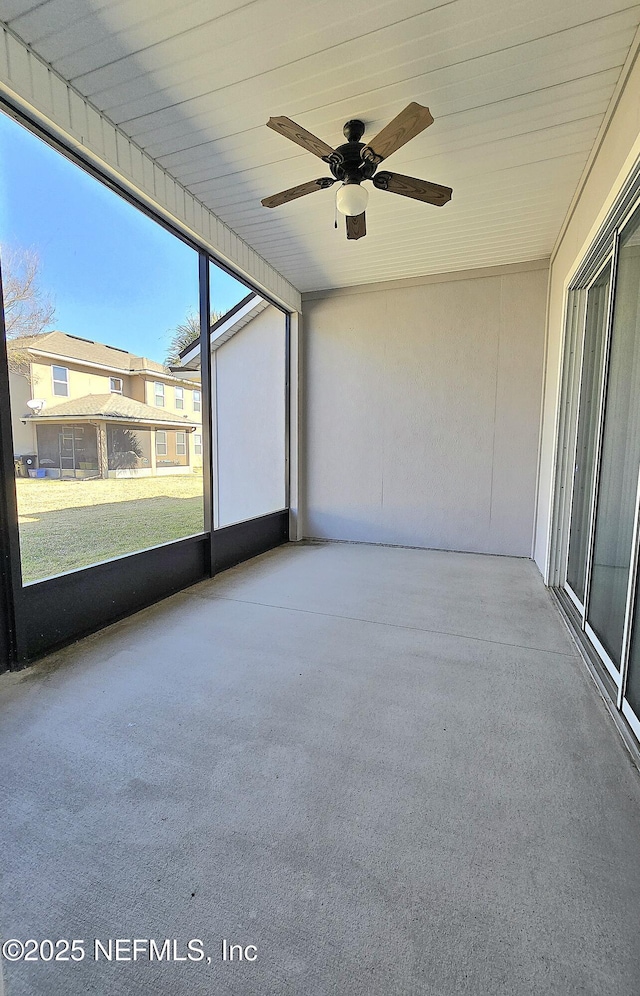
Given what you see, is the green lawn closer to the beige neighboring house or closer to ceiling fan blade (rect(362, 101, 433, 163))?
the beige neighboring house

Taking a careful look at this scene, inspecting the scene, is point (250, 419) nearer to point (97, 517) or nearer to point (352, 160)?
point (97, 517)

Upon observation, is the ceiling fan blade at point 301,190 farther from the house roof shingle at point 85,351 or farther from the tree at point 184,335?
the house roof shingle at point 85,351

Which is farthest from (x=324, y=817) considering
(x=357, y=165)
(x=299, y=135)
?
(x=357, y=165)

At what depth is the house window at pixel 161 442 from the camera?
3.74 m

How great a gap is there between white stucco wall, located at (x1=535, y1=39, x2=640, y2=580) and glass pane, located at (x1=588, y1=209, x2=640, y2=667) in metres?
0.38

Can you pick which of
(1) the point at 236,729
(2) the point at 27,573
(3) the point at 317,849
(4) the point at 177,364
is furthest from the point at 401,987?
(4) the point at 177,364

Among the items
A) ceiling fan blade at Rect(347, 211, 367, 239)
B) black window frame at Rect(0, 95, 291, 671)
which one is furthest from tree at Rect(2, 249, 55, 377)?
ceiling fan blade at Rect(347, 211, 367, 239)

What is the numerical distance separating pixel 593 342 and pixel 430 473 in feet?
7.58

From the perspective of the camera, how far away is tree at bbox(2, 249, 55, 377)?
2293 mm

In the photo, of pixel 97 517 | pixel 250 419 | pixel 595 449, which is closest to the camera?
pixel 595 449

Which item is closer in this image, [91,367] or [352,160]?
→ [352,160]

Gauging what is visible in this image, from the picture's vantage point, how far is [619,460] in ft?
7.51

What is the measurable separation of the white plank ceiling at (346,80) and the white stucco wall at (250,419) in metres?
2.37

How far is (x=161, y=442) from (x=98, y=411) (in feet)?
2.43
